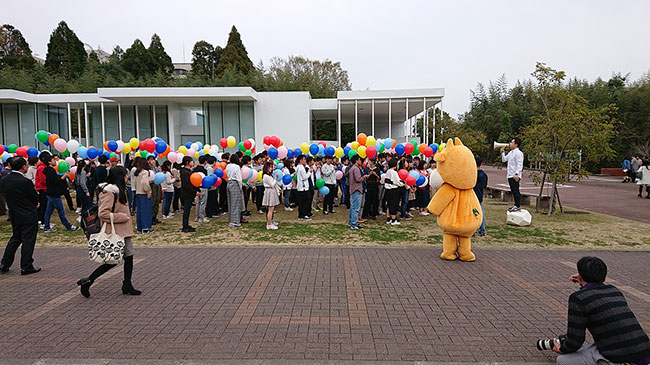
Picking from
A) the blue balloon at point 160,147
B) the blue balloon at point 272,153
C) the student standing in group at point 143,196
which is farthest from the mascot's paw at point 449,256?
the blue balloon at point 160,147

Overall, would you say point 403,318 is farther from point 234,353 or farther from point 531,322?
point 234,353

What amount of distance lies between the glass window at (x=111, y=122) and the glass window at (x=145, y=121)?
1672 mm

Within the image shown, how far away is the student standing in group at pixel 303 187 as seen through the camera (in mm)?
10500

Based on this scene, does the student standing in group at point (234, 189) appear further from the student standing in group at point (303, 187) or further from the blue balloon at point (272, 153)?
the student standing in group at point (303, 187)

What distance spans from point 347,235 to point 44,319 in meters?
5.99

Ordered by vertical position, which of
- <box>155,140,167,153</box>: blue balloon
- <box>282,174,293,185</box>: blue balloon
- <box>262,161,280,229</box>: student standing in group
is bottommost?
<box>262,161,280,229</box>: student standing in group

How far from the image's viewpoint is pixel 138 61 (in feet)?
128

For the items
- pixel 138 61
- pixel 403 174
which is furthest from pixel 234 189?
pixel 138 61

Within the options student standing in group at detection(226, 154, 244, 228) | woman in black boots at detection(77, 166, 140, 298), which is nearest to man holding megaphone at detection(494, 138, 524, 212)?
student standing in group at detection(226, 154, 244, 228)

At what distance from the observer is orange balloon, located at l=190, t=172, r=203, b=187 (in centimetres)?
902

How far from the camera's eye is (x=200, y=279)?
19.0 feet

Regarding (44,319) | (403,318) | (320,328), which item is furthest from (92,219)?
(403,318)

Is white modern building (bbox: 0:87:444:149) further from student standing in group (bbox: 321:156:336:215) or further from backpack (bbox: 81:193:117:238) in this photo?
backpack (bbox: 81:193:117:238)

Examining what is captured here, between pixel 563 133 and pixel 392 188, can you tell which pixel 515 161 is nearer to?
pixel 563 133
